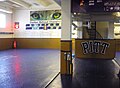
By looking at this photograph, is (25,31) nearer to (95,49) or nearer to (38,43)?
(38,43)

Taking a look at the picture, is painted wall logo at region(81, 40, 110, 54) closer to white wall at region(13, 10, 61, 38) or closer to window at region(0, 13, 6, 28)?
white wall at region(13, 10, 61, 38)

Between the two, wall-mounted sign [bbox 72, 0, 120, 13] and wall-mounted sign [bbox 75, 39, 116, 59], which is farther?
wall-mounted sign [bbox 75, 39, 116, 59]

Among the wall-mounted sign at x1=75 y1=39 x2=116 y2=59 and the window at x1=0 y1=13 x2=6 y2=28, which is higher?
the window at x1=0 y1=13 x2=6 y2=28

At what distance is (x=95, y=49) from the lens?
37.0ft

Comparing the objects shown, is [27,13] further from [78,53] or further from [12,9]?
[78,53]

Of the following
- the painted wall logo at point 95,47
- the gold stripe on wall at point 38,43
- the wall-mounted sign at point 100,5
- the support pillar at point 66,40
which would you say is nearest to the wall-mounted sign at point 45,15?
the gold stripe on wall at point 38,43

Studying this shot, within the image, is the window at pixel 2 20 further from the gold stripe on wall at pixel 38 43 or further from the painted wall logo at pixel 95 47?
the painted wall logo at pixel 95 47

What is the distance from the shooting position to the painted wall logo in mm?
11160

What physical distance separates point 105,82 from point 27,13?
593 inches

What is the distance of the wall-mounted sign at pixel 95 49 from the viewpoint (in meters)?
11.3

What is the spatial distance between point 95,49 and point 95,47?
0.37 ft

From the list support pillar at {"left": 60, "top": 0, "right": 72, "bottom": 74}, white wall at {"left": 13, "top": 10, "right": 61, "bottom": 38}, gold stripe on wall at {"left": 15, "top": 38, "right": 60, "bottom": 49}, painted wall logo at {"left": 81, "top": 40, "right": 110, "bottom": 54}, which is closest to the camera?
support pillar at {"left": 60, "top": 0, "right": 72, "bottom": 74}

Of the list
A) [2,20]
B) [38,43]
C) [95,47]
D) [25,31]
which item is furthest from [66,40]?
[25,31]

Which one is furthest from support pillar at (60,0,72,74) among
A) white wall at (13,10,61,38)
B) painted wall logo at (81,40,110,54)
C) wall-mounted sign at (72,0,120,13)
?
white wall at (13,10,61,38)
